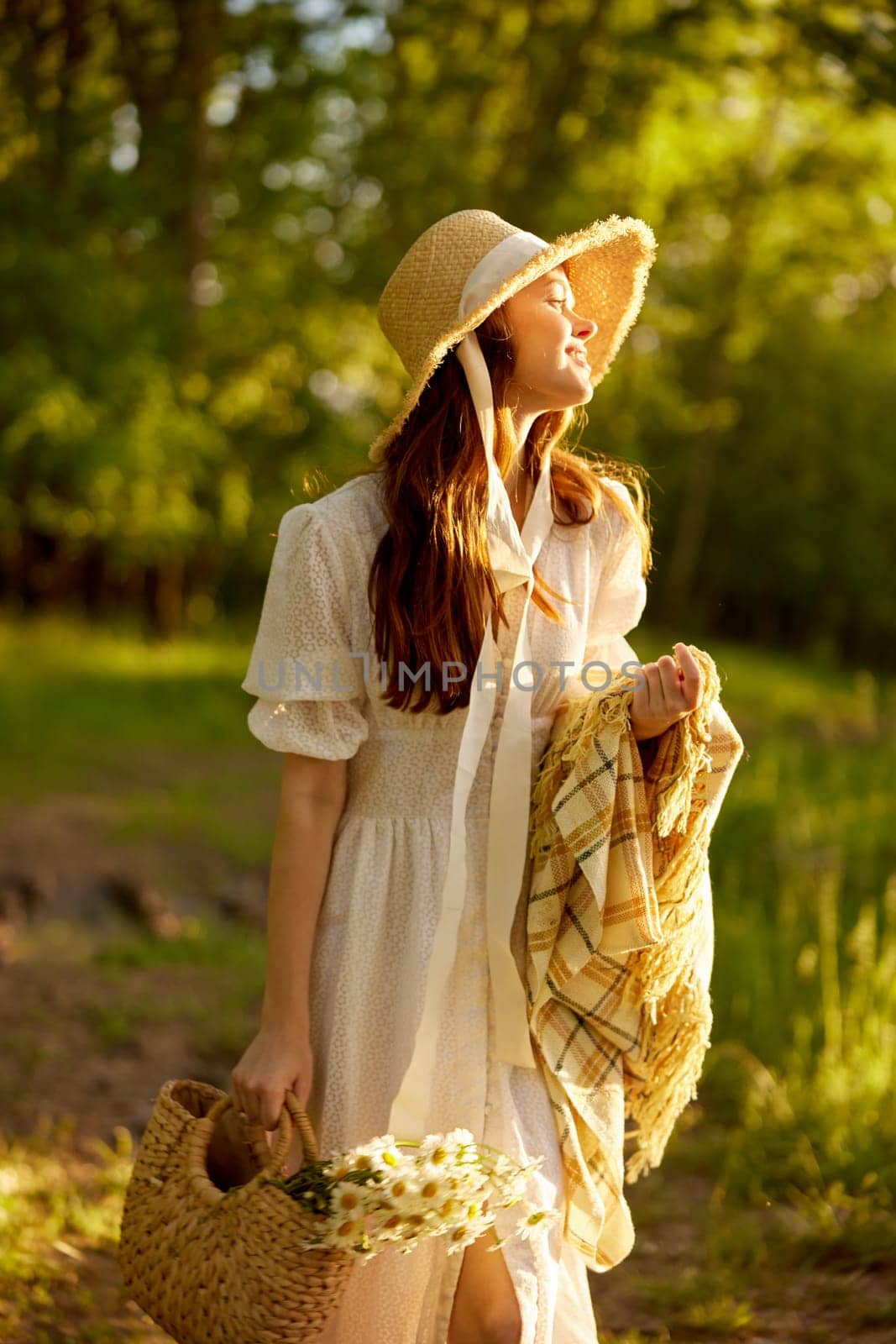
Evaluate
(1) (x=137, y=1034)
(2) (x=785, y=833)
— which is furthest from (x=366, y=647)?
(2) (x=785, y=833)

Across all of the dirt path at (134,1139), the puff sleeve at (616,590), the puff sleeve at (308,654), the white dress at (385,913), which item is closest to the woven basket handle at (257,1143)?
the white dress at (385,913)

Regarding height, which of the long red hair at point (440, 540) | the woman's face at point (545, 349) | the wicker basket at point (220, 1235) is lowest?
the wicker basket at point (220, 1235)

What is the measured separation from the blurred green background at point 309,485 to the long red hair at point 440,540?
0.60ft

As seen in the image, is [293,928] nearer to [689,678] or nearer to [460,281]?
[689,678]

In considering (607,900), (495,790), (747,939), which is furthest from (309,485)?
(747,939)

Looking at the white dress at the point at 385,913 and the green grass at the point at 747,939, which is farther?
the green grass at the point at 747,939

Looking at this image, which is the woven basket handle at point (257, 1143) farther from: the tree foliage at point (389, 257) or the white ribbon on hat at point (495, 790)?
the tree foliage at point (389, 257)

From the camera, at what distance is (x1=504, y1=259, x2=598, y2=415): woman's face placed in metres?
1.89

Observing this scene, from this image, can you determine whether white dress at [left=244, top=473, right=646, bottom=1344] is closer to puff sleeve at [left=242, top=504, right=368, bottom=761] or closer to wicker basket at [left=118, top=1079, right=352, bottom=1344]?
puff sleeve at [left=242, top=504, right=368, bottom=761]

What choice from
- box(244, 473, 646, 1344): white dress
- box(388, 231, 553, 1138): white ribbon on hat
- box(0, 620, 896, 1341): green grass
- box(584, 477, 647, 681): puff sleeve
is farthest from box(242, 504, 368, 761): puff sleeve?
box(0, 620, 896, 1341): green grass

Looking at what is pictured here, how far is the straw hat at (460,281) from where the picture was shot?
182cm

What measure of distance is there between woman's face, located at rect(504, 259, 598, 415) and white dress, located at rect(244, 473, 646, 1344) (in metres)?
0.25

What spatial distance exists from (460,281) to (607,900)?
87 cm

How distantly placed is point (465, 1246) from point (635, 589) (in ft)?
3.18
